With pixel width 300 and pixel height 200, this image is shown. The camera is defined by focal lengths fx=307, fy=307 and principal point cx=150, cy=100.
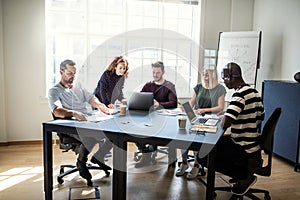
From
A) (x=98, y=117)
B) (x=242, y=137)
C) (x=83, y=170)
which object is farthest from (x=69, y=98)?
(x=242, y=137)

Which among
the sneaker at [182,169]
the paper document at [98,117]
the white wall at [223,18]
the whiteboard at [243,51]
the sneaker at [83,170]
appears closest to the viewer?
the paper document at [98,117]

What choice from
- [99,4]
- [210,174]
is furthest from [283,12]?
[210,174]

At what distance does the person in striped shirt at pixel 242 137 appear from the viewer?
2457mm

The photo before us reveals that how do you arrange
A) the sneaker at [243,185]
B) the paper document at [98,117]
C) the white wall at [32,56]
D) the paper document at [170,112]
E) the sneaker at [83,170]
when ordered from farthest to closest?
the white wall at [32,56]
the paper document at [170,112]
the sneaker at [83,170]
the paper document at [98,117]
the sneaker at [243,185]

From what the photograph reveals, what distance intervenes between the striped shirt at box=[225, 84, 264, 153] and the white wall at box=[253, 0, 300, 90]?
1.99 metres

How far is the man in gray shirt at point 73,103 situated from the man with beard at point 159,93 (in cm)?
58

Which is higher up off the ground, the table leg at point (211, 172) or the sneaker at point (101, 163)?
the table leg at point (211, 172)

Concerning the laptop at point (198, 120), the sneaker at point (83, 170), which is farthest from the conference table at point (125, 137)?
the sneaker at point (83, 170)

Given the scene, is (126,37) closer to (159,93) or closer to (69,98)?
(159,93)

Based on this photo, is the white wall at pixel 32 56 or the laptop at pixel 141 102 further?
the white wall at pixel 32 56

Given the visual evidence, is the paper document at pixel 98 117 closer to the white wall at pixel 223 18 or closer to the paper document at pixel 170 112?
the paper document at pixel 170 112

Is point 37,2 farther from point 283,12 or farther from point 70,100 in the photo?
point 283,12

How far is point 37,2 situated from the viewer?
4305 mm

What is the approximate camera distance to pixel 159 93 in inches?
155
